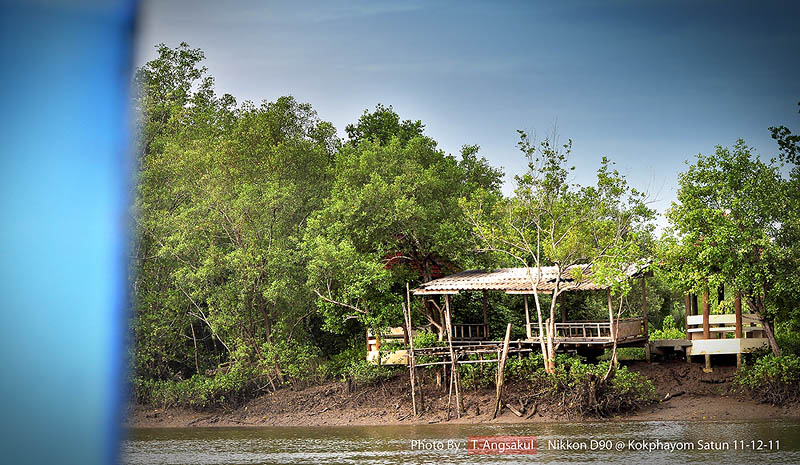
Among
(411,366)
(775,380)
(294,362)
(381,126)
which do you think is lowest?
(775,380)

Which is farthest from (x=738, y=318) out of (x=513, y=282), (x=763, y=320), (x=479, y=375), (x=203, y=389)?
(x=203, y=389)

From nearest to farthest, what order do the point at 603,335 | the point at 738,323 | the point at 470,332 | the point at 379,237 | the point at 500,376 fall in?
the point at 500,376 < the point at 738,323 < the point at 603,335 < the point at 470,332 < the point at 379,237

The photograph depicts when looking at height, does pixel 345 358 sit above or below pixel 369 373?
above

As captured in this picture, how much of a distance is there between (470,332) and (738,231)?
9083mm

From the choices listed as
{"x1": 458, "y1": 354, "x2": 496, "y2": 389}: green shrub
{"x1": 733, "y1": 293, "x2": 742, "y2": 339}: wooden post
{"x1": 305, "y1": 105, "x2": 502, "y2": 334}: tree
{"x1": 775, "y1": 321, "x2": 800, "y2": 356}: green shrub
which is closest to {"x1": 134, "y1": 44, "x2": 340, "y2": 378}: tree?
{"x1": 305, "y1": 105, "x2": 502, "y2": 334}: tree

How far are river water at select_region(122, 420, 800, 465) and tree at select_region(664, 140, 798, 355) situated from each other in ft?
12.9

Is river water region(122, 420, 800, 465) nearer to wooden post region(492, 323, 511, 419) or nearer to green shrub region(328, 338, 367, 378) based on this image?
wooden post region(492, 323, 511, 419)

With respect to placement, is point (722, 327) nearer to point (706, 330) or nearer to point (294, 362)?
point (706, 330)

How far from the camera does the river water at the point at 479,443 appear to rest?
65.6 feet

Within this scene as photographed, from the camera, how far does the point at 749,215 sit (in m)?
25.9

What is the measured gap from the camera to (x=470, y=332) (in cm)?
2994

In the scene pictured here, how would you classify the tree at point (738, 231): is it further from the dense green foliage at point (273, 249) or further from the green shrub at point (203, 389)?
the green shrub at point (203, 389)

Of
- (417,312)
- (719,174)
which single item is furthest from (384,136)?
(719,174)

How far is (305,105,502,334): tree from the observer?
30031 mm
